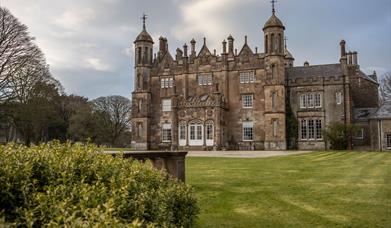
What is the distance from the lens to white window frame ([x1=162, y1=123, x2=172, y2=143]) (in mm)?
48219

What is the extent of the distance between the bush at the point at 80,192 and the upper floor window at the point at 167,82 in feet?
143

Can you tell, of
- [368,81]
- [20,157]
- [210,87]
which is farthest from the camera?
[368,81]

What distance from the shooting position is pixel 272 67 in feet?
142

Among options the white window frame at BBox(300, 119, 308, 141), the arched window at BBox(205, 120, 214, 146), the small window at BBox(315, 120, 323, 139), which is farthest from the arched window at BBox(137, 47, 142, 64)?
the small window at BBox(315, 120, 323, 139)

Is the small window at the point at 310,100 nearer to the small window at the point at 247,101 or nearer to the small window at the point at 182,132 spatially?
the small window at the point at 247,101

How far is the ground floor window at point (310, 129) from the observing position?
4434cm

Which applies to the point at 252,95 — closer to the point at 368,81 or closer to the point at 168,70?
the point at 168,70

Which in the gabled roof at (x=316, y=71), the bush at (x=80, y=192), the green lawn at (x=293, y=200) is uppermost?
the gabled roof at (x=316, y=71)

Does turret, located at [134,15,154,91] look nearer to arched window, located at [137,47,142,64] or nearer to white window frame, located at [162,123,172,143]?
arched window, located at [137,47,142,64]

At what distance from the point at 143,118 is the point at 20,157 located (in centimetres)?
4474

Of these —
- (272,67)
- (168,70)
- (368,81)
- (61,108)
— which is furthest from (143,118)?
(368,81)

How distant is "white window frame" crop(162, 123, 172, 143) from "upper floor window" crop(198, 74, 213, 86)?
21.7ft

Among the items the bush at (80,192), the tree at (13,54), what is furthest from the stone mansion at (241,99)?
the bush at (80,192)

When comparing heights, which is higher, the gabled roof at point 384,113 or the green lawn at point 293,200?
the gabled roof at point 384,113
